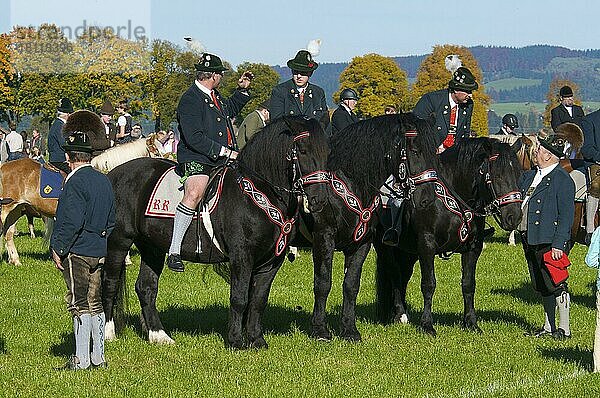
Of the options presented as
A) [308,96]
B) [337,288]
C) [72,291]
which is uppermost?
[308,96]

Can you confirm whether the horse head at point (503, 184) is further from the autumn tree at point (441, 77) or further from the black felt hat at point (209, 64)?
the autumn tree at point (441, 77)

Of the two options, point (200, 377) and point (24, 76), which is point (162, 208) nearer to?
point (200, 377)

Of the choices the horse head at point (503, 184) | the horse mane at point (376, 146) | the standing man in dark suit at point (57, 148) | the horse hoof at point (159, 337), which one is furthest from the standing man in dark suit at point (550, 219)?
the standing man in dark suit at point (57, 148)

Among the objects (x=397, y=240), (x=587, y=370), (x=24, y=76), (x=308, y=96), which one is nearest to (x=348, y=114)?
(x=308, y=96)

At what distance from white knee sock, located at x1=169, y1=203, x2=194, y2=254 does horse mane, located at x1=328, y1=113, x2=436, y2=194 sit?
174cm

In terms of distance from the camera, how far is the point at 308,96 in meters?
12.1

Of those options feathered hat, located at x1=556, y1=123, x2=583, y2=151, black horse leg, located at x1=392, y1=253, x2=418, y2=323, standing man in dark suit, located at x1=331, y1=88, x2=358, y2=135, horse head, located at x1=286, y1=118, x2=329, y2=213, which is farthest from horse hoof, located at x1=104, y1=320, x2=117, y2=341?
feathered hat, located at x1=556, y1=123, x2=583, y2=151

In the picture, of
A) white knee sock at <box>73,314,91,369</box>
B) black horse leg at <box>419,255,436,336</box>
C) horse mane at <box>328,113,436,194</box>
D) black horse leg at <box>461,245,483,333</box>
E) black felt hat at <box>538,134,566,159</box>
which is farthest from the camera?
black horse leg at <box>461,245,483,333</box>

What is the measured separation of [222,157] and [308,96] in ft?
6.81

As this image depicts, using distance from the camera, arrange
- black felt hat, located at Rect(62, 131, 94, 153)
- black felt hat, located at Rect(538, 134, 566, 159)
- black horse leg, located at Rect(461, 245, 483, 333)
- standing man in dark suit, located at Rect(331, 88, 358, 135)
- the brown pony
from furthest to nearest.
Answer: the brown pony, standing man in dark suit, located at Rect(331, 88, 358, 135), black horse leg, located at Rect(461, 245, 483, 333), black felt hat, located at Rect(538, 134, 566, 159), black felt hat, located at Rect(62, 131, 94, 153)

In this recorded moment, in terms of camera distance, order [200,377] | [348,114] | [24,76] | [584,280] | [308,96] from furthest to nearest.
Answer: [24,76] → [584,280] → [348,114] → [308,96] → [200,377]

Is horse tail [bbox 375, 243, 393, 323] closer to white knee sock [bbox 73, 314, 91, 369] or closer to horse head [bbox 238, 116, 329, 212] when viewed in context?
horse head [bbox 238, 116, 329, 212]

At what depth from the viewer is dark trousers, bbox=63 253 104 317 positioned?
29.9ft

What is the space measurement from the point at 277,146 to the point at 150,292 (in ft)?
8.56
